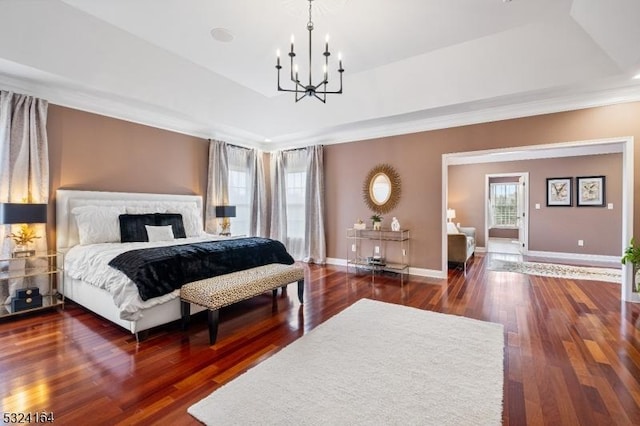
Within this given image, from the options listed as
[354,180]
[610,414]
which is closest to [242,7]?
[354,180]

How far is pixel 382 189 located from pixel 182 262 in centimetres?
385

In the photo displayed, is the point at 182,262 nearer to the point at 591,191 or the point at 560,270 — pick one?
the point at 560,270

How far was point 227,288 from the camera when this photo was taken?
278cm

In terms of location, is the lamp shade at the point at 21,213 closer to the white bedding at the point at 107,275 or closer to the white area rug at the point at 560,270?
the white bedding at the point at 107,275

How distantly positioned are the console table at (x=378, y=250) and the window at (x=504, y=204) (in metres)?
5.90

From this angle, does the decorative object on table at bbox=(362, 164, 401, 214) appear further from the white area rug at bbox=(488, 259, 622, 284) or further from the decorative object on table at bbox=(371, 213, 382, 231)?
the white area rug at bbox=(488, 259, 622, 284)

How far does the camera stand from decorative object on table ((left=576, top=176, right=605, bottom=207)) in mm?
6582

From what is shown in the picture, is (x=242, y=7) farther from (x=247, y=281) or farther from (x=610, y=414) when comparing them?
(x=610, y=414)

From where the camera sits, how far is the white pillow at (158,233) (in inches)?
159

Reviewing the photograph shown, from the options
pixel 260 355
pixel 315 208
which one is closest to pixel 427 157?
pixel 315 208

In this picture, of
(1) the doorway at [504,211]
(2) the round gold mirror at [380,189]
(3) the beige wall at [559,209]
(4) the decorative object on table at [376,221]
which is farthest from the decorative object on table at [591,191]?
(4) the decorative object on table at [376,221]

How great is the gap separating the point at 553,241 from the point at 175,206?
8.50 metres

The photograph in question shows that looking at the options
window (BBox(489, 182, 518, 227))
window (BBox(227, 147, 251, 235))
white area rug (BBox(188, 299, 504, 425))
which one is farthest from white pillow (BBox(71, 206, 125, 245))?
window (BBox(489, 182, 518, 227))

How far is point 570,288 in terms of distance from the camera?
4.36 metres
